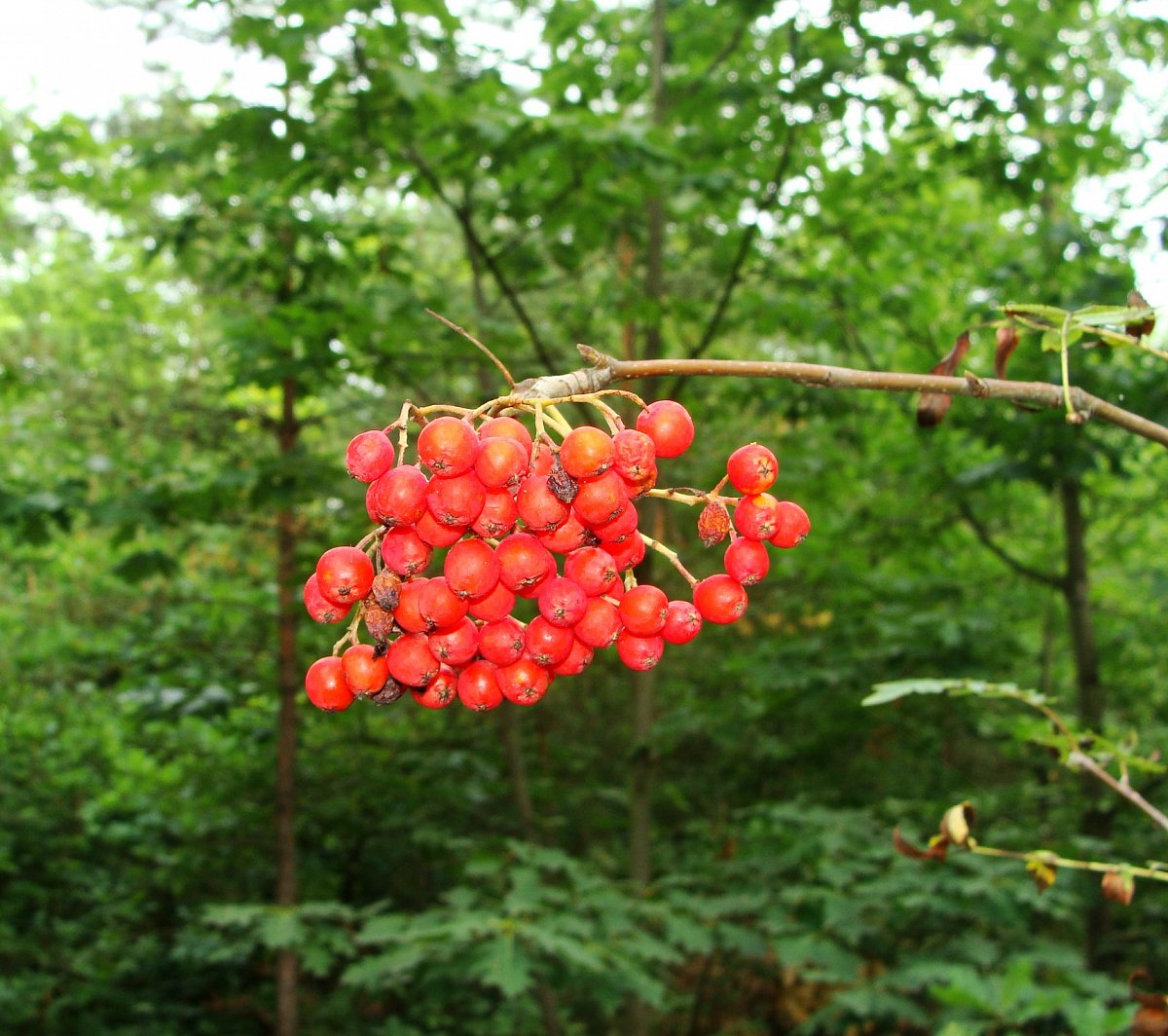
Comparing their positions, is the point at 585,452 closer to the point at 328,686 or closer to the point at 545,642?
the point at 545,642

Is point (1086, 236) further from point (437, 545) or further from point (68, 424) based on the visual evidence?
point (68, 424)

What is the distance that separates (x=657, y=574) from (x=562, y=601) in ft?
18.1

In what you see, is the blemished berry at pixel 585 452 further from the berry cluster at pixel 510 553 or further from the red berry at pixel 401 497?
the red berry at pixel 401 497

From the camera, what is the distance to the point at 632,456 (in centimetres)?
118

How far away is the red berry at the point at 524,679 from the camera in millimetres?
1340

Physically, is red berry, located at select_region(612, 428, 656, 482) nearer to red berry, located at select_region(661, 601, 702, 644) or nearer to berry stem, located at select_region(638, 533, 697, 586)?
berry stem, located at select_region(638, 533, 697, 586)

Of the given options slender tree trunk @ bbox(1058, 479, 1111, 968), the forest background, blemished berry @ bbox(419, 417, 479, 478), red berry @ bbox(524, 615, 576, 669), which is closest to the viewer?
blemished berry @ bbox(419, 417, 479, 478)

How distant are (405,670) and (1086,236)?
18.1 feet

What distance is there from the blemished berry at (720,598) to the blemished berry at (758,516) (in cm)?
8

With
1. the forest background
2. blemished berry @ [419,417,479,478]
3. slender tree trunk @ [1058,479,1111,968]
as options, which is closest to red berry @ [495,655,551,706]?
blemished berry @ [419,417,479,478]

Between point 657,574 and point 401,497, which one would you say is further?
point 657,574

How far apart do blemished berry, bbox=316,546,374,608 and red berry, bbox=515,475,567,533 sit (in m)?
0.23

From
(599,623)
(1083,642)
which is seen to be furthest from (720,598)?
(1083,642)

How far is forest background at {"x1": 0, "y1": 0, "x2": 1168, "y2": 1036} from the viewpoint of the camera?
4.66 meters
